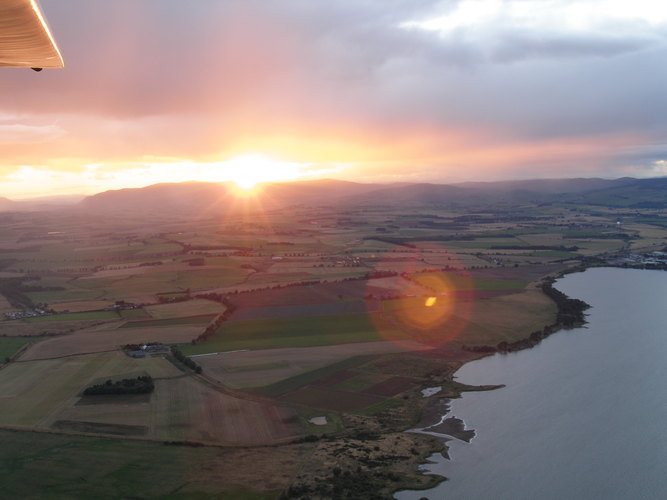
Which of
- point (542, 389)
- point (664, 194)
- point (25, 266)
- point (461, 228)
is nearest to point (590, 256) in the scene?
point (461, 228)

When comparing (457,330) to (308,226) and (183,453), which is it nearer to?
(183,453)

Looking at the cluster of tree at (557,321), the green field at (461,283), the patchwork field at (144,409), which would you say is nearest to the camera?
the patchwork field at (144,409)

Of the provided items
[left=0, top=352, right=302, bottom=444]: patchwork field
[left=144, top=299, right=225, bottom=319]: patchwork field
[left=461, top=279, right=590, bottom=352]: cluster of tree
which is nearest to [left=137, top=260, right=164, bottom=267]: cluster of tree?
[left=144, top=299, right=225, bottom=319]: patchwork field

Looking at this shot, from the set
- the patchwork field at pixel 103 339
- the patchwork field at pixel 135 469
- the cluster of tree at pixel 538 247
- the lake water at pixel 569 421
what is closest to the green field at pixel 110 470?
the patchwork field at pixel 135 469

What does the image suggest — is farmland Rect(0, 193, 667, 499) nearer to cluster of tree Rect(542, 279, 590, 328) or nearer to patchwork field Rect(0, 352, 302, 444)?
patchwork field Rect(0, 352, 302, 444)

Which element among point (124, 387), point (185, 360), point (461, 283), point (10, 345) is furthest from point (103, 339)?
point (461, 283)

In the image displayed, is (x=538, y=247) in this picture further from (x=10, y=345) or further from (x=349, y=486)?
(x=349, y=486)

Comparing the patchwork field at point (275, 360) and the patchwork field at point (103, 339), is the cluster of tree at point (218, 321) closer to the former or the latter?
the patchwork field at point (103, 339)
